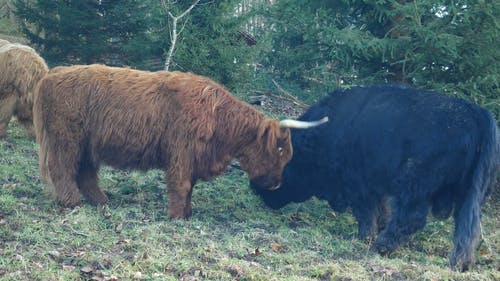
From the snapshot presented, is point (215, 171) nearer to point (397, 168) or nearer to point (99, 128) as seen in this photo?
point (99, 128)

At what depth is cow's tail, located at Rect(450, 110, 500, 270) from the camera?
6681mm

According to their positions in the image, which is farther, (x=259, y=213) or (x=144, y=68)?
(x=144, y=68)

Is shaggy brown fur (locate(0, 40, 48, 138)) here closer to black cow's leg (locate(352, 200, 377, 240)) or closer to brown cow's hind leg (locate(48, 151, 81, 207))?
brown cow's hind leg (locate(48, 151, 81, 207))

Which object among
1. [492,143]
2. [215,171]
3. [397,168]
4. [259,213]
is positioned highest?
[492,143]

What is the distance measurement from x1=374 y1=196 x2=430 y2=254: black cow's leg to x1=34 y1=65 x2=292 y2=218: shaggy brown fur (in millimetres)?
1662

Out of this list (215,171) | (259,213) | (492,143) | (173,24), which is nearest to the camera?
(492,143)

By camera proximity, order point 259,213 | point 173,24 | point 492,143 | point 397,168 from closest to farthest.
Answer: point 492,143 → point 397,168 → point 259,213 → point 173,24

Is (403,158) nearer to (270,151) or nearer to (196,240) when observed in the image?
(270,151)

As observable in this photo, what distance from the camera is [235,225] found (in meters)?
7.82

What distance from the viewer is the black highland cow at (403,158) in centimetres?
689

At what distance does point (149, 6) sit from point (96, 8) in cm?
97

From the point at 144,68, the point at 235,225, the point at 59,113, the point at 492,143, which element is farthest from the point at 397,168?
the point at 144,68

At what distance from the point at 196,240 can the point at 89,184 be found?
2080 mm

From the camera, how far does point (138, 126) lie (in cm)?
768
